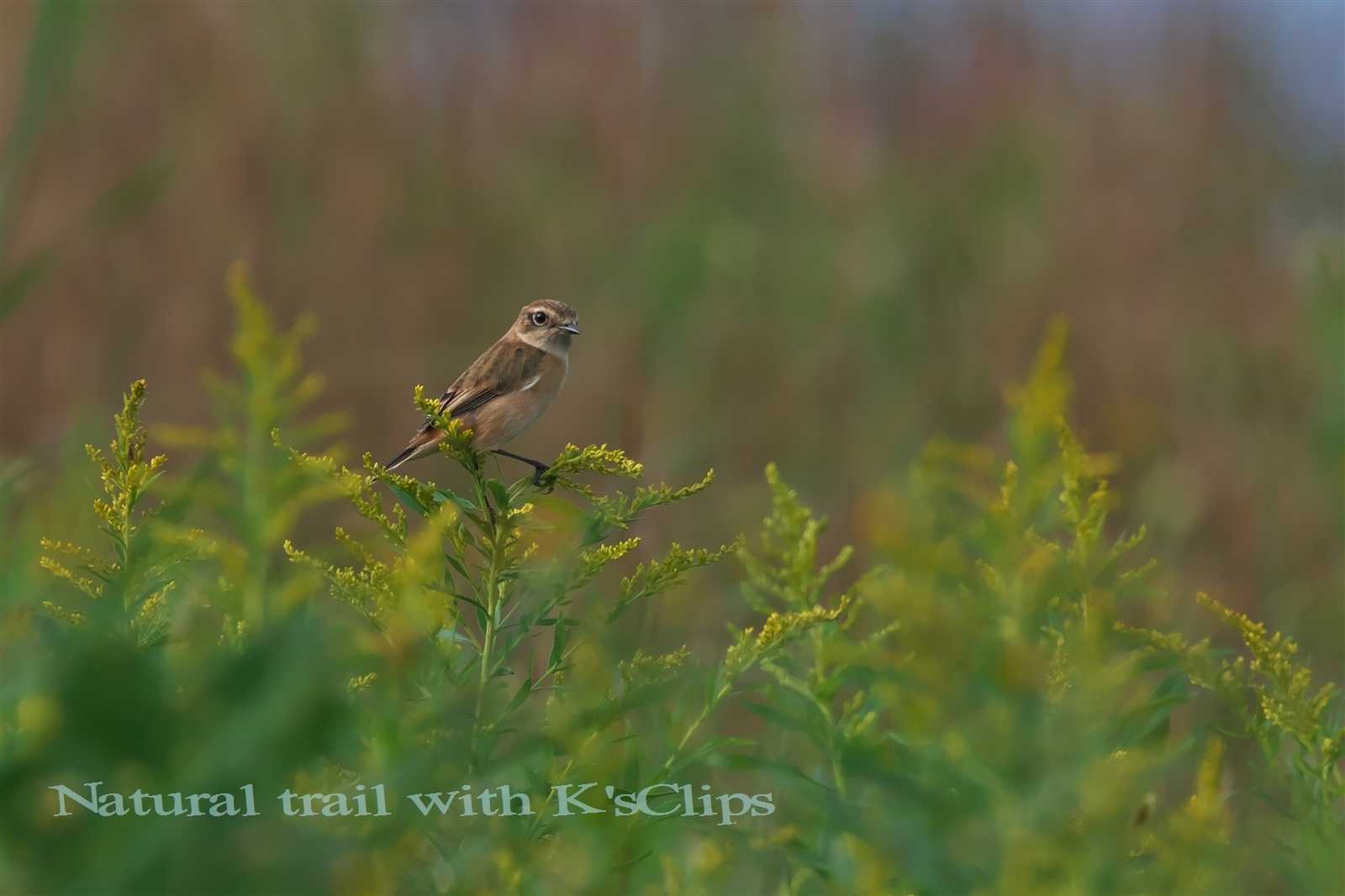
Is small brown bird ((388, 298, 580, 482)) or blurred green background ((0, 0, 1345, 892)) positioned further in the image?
blurred green background ((0, 0, 1345, 892))

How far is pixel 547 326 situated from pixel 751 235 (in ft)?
15.4

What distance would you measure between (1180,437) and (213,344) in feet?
15.6

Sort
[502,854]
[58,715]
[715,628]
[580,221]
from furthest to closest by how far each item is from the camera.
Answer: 1. [580,221]
2. [715,628]
3. [502,854]
4. [58,715]

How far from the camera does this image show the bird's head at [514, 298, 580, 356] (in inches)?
142

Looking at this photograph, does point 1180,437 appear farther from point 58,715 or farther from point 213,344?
point 58,715

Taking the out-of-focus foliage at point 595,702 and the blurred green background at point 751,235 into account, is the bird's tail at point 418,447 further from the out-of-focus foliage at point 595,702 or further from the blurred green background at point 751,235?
the blurred green background at point 751,235

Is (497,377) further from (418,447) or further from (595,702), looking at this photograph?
(595,702)

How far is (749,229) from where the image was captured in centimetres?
862

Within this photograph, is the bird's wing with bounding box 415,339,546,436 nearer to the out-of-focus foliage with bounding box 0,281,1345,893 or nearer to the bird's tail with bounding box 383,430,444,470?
the bird's tail with bounding box 383,430,444,470

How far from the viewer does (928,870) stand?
1.25 meters

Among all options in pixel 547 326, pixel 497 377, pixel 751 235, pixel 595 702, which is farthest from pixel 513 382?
pixel 751 235

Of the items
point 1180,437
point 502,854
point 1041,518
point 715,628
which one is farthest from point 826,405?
point 502,854

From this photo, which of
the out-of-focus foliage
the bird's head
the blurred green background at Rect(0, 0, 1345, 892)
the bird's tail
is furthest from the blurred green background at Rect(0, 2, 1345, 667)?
the out-of-focus foliage

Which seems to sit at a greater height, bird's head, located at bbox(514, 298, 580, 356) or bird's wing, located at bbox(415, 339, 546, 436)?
bird's head, located at bbox(514, 298, 580, 356)
